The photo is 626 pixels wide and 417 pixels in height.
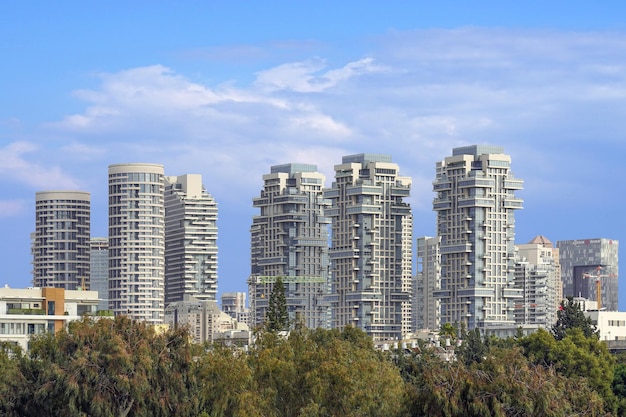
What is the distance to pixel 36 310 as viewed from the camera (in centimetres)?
13200

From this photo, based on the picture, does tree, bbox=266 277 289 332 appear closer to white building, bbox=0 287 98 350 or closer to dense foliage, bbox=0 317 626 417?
white building, bbox=0 287 98 350

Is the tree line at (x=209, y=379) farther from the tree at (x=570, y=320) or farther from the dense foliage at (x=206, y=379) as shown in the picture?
the tree at (x=570, y=320)

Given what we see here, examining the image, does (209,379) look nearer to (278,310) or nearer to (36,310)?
(36,310)

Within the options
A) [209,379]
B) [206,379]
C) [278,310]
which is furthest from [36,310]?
[209,379]

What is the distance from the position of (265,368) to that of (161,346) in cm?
592

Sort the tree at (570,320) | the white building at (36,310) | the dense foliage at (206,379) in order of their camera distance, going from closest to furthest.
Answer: the dense foliage at (206,379), the white building at (36,310), the tree at (570,320)

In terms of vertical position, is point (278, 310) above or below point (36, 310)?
below

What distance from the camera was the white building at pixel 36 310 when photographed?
420ft

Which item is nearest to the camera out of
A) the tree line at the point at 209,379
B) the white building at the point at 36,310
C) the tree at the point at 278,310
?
the tree line at the point at 209,379

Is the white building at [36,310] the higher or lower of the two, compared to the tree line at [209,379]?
higher

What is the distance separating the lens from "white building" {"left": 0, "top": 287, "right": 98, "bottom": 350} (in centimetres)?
12812

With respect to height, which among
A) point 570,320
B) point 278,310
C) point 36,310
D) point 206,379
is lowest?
point 206,379

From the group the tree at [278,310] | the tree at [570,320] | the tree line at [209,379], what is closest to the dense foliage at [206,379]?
the tree line at [209,379]

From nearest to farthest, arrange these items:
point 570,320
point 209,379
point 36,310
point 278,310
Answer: point 209,379, point 36,310, point 570,320, point 278,310
